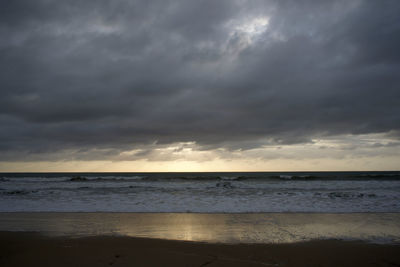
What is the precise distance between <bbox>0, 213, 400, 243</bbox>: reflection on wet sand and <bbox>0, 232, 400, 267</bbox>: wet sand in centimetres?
57

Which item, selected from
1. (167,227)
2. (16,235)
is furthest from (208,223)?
(16,235)

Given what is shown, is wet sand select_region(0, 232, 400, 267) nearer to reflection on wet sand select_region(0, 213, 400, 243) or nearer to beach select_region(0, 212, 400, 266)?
beach select_region(0, 212, 400, 266)

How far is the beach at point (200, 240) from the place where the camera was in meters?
5.10

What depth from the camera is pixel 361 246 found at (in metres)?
6.00

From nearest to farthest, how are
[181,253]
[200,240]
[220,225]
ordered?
[181,253] < [200,240] < [220,225]

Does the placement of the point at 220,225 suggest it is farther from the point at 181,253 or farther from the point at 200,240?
the point at 181,253

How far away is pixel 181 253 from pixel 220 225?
9.74 feet

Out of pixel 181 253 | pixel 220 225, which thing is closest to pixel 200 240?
pixel 181 253

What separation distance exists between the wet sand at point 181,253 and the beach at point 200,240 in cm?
2

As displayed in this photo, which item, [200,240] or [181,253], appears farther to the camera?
[200,240]

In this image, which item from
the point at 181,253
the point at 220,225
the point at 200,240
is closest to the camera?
the point at 181,253

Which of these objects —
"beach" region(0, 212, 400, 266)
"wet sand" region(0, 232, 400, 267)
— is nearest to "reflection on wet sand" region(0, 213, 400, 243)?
"beach" region(0, 212, 400, 266)

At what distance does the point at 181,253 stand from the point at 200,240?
1.07 metres

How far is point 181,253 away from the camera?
5418 millimetres
